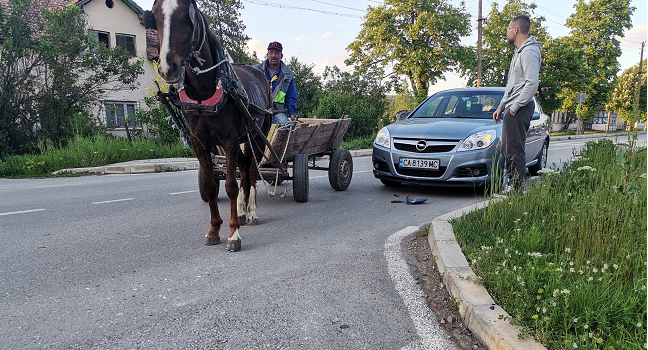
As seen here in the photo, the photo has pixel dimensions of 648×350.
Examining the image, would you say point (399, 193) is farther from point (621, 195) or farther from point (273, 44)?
point (621, 195)

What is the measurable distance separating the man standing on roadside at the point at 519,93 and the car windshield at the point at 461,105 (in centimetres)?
191

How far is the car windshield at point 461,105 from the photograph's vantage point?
26.0 feet

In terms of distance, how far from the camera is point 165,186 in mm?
8617

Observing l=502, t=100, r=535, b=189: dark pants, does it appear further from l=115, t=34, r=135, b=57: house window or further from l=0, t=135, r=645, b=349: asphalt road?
l=115, t=34, r=135, b=57: house window

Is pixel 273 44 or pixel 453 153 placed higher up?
pixel 273 44

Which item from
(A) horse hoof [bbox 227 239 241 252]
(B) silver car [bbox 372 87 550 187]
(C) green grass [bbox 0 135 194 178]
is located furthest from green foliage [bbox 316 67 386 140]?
(A) horse hoof [bbox 227 239 241 252]

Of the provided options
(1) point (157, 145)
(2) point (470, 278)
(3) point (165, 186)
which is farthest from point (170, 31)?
(1) point (157, 145)

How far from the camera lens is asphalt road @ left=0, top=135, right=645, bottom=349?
270 centimetres

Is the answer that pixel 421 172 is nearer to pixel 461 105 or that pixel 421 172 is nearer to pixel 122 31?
pixel 461 105

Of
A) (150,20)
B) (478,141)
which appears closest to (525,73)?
(478,141)

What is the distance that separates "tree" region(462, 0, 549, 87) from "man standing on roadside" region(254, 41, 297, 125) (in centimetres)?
3278

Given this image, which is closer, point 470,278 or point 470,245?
point 470,278

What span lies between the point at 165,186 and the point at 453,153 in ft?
17.5

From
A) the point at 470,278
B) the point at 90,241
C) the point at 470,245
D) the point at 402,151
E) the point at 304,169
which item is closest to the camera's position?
the point at 470,278
